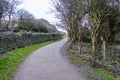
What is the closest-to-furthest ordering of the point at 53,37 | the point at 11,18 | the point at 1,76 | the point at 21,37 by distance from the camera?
1. the point at 1,76
2. the point at 21,37
3. the point at 11,18
4. the point at 53,37

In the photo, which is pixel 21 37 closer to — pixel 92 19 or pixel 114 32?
pixel 114 32

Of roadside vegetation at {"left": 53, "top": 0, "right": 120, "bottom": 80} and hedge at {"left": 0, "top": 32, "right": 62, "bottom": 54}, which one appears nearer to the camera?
roadside vegetation at {"left": 53, "top": 0, "right": 120, "bottom": 80}

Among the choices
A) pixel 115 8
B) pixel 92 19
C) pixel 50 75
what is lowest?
pixel 50 75


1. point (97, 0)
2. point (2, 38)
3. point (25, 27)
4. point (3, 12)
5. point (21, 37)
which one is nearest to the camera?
point (97, 0)

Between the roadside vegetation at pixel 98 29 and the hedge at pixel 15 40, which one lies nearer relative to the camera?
the roadside vegetation at pixel 98 29

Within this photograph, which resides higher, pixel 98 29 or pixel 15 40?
pixel 98 29

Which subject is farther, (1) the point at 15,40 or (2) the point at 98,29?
(1) the point at 15,40

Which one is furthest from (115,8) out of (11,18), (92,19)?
(11,18)

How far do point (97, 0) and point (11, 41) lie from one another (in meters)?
14.2

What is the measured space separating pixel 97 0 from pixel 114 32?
10.7 meters

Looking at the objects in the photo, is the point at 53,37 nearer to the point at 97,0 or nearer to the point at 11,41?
the point at 11,41

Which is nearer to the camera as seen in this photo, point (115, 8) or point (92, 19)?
point (92, 19)

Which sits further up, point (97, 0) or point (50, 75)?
point (97, 0)

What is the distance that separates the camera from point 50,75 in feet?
33.0
